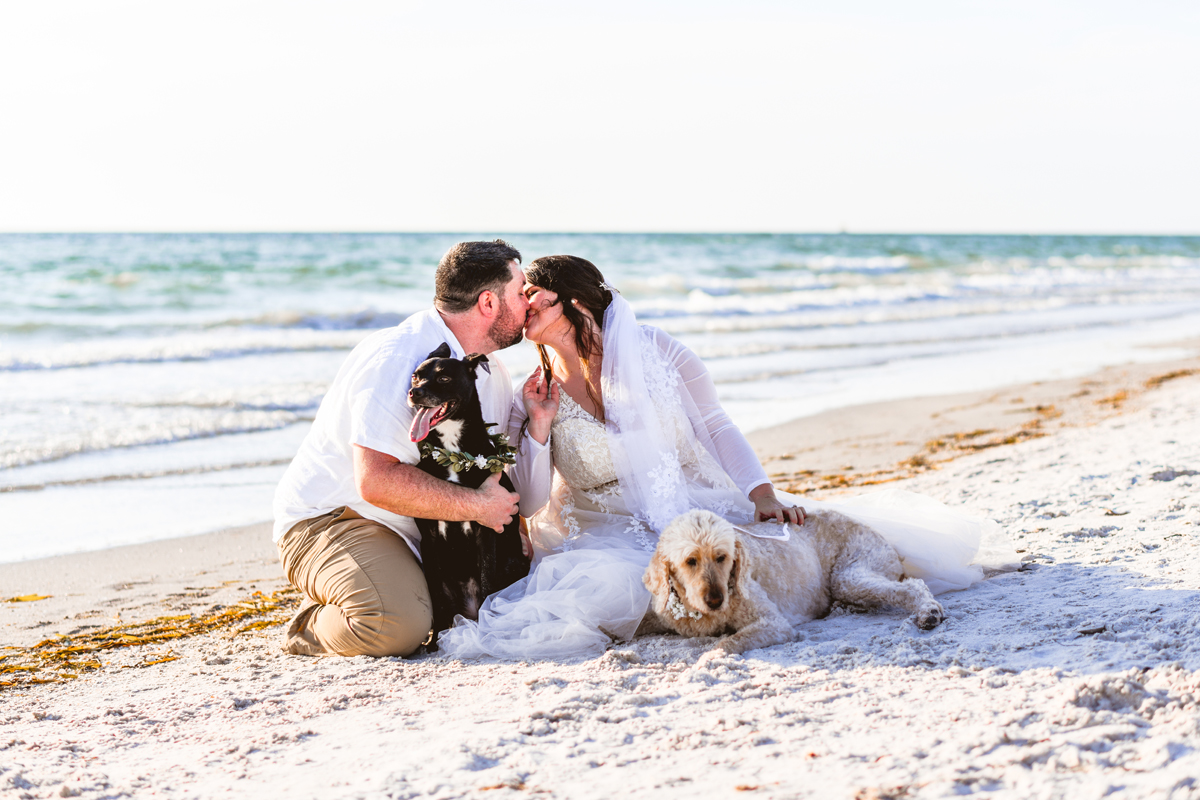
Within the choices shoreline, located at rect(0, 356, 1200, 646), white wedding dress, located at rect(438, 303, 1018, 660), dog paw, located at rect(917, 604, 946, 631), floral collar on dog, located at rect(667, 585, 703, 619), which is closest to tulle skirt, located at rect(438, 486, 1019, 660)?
white wedding dress, located at rect(438, 303, 1018, 660)

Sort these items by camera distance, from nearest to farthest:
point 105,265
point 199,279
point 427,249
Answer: point 199,279, point 105,265, point 427,249

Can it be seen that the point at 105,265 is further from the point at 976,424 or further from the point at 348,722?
Answer: the point at 348,722

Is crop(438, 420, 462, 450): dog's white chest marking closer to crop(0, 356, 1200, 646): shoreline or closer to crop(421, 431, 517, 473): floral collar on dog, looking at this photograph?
crop(421, 431, 517, 473): floral collar on dog

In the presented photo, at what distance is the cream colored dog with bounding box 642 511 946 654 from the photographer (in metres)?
3.80

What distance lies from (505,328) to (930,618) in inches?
90.1

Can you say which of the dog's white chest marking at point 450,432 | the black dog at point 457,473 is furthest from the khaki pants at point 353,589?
the dog's white chest marking at point 450,432

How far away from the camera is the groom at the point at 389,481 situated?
13.3ft

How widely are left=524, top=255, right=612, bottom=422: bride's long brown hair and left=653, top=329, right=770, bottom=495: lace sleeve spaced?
1.03ft

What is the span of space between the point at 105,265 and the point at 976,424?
88.8 ft

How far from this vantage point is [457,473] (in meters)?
4.12

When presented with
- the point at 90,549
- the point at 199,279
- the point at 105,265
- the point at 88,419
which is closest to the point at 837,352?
the point at 88,419

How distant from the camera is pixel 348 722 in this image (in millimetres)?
3332

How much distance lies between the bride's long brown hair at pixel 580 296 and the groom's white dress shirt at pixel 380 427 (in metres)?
0.38

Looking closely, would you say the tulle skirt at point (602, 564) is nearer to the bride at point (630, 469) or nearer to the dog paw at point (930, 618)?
the bride at point (630, 469)
